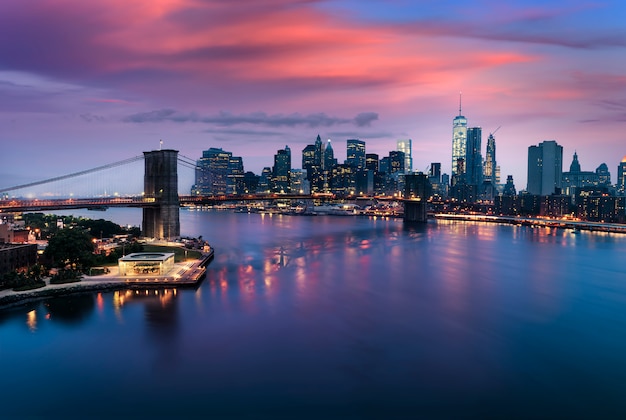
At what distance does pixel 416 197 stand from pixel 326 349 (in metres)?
74.3

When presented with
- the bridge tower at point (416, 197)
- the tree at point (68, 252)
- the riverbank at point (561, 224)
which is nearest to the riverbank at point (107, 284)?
the tree at point (68, 252)

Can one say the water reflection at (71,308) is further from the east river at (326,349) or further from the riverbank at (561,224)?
the riverbank at (561,224)

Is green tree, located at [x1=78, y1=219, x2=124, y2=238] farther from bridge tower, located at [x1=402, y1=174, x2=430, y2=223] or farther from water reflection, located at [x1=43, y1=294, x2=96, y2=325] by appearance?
bridge tower, located at [x1=402, y1=174, x2=430, y2=223]

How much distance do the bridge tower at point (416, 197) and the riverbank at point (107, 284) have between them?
6258cm

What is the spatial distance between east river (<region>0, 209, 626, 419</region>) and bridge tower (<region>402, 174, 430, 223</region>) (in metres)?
54.1

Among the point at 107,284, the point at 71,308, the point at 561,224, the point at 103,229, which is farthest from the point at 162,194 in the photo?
the point at 561,224

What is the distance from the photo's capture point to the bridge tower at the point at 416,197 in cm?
8638

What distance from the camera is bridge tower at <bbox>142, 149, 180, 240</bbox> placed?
1548 inches

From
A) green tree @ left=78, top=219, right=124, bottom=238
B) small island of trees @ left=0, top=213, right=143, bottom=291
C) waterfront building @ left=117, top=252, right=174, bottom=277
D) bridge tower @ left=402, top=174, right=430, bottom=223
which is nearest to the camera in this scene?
small island of trees @ left=0, top=213, right=143, bottom=291

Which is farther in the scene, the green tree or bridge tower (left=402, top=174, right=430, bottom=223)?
bridge tower (left=402, top=174, right=430, bottom=223)

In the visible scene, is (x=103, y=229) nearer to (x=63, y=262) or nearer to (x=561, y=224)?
(x=63, y=262)

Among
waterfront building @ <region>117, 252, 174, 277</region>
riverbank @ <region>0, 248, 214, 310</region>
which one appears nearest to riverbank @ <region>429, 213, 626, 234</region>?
riverbank @ <region>0, 248, 214, 310</region>

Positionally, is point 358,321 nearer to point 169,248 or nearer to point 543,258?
point 169,248

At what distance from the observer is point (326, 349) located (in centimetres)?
1736
